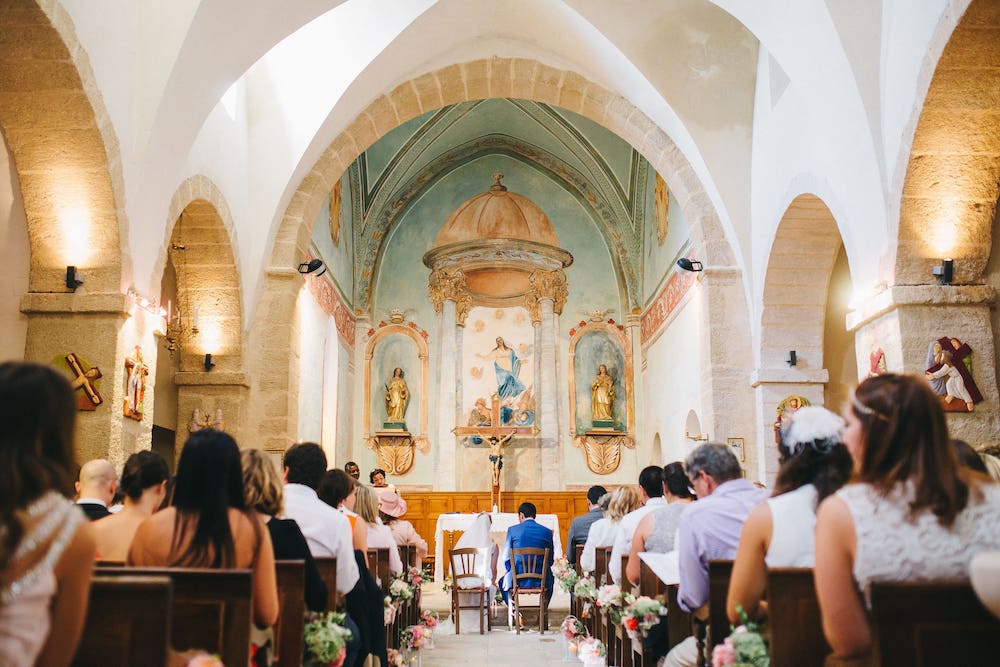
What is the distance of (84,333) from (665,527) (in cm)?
461

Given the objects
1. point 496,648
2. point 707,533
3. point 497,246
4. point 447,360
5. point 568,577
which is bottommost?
point 496,648

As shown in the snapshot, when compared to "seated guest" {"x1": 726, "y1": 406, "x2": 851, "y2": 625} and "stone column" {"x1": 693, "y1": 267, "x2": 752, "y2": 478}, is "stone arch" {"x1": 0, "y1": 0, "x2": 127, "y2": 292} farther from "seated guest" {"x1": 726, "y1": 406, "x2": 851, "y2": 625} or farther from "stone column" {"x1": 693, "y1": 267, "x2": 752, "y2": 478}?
"stone column" {"x1": 693, "y1": 267, "x2": 752, "y2": 478}

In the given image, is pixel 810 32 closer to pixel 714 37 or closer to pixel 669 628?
pixel 714 37

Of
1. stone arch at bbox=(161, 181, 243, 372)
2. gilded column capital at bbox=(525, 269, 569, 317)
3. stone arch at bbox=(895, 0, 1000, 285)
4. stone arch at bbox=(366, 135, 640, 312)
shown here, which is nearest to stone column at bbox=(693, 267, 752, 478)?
stone arch at bbox=(895, 0, 1000, 285)

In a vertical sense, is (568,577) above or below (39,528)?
below

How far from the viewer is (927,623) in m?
1.90

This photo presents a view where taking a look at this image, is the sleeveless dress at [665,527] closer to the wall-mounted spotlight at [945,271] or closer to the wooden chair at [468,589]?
the wall-mounted spotlight at [945,271]

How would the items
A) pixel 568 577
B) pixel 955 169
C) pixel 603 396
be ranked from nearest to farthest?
pixel 955 169 < pixel 568 577 < pixel 603 396

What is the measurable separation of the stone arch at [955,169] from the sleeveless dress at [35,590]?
5.48 m

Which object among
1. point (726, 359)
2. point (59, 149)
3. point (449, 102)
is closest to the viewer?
point (59, 149)

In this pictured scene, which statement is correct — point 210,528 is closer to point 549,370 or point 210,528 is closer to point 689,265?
point 689,265

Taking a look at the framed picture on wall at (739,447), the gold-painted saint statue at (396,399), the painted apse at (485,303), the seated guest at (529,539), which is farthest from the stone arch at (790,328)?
the gold-painted saint statue at (396,399)

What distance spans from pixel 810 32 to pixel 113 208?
570 cm

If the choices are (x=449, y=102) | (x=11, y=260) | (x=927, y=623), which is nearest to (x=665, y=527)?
(x=927, y=623)
